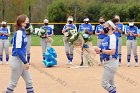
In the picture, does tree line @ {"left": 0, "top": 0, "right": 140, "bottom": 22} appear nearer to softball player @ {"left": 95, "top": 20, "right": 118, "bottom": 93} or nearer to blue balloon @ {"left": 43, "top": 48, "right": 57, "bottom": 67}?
blue balloon @ {"left": 43, "top": 48, "right": 57, "bottom": 67}

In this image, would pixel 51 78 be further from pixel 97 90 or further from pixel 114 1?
pixel 114 1

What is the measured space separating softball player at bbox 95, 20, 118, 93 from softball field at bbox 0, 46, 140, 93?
1899 mm

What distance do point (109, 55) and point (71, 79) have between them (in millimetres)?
4478

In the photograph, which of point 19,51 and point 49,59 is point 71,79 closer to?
point 49,59

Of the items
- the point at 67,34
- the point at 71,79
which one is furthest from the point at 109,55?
the point at 67,34

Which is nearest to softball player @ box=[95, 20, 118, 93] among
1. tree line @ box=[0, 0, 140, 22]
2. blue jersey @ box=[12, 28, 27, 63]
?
blue jersey @ box=[12, 28, 27, 63]

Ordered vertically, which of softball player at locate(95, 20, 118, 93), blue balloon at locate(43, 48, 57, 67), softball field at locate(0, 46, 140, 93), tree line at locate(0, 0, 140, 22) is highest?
tree line at locate(0, 0, 140, 22)

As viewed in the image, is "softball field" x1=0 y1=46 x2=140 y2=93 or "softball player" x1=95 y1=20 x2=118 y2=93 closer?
"softball player" x1=95 y1=20 x2=118 y2=93

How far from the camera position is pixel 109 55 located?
10.2 metres

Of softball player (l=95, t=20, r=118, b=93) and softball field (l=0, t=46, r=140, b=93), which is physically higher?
softball player (l=95, t=20, r=118, b=93)

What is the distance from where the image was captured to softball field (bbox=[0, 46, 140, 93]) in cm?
1236

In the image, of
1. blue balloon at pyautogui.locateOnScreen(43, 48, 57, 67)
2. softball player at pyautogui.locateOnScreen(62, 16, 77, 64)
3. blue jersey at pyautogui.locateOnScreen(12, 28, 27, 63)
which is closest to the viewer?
blue jersey at pyautogui.locateOnScreen(12, 28, 27, 63)

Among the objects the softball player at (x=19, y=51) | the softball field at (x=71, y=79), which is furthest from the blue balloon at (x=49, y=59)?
the softball player at (x=19, y=51)

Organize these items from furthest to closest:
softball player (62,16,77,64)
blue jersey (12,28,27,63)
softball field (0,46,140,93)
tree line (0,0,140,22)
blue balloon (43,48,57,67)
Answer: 1. tree line (0,0,140,22)
2. softball player (62,16,77,64)
3. blue balloon (43,48,57,67)
4. softball field (0,46,140,93)
5. blue jersey (12,28,27,63)
